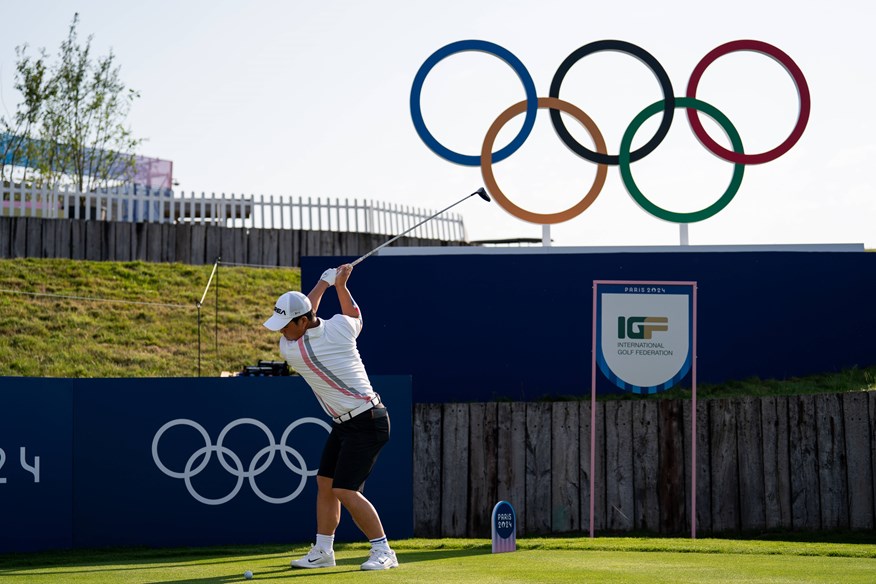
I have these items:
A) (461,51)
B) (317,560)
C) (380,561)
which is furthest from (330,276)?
(461,51)

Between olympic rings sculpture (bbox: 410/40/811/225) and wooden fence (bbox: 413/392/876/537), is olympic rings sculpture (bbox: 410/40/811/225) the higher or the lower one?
the higher one

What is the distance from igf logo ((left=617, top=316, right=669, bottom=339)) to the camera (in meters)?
11.8

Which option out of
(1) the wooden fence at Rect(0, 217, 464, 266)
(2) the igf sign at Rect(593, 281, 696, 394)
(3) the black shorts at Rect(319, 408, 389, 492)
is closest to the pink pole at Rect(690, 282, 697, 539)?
(2) the igf sign at Rect(593, 281, 696, 394)

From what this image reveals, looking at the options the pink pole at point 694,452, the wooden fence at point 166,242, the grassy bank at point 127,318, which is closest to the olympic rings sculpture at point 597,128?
the pink pole at point 694,452

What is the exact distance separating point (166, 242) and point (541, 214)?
12.1 meters

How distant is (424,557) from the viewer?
874cm

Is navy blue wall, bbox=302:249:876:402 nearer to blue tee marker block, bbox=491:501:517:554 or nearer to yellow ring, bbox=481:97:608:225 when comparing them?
yellow ring, bbox=481:97:608:225

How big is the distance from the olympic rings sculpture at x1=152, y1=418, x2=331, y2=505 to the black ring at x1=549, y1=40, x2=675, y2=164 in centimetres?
549

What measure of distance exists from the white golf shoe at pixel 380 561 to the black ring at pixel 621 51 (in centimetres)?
770

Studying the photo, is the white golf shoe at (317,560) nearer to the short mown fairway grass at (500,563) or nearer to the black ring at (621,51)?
the short mown fairway grass at (500,563)

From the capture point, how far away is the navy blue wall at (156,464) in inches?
390

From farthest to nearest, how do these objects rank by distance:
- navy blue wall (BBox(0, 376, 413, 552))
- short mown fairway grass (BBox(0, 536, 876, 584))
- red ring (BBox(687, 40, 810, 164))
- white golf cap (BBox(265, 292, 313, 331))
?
red ring (BBox(687, 40, 810, 164)) < navy blue wall (BBox(0, 376, 413, 552)) < white golf cap (BBox(265, 292, 313, 331)) < short mown fairway grass (BBox(0, 536, 876, 584))

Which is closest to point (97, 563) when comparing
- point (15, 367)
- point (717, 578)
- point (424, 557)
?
point (424, 557)

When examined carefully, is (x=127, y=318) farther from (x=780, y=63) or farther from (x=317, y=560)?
(x=317, y=560)
